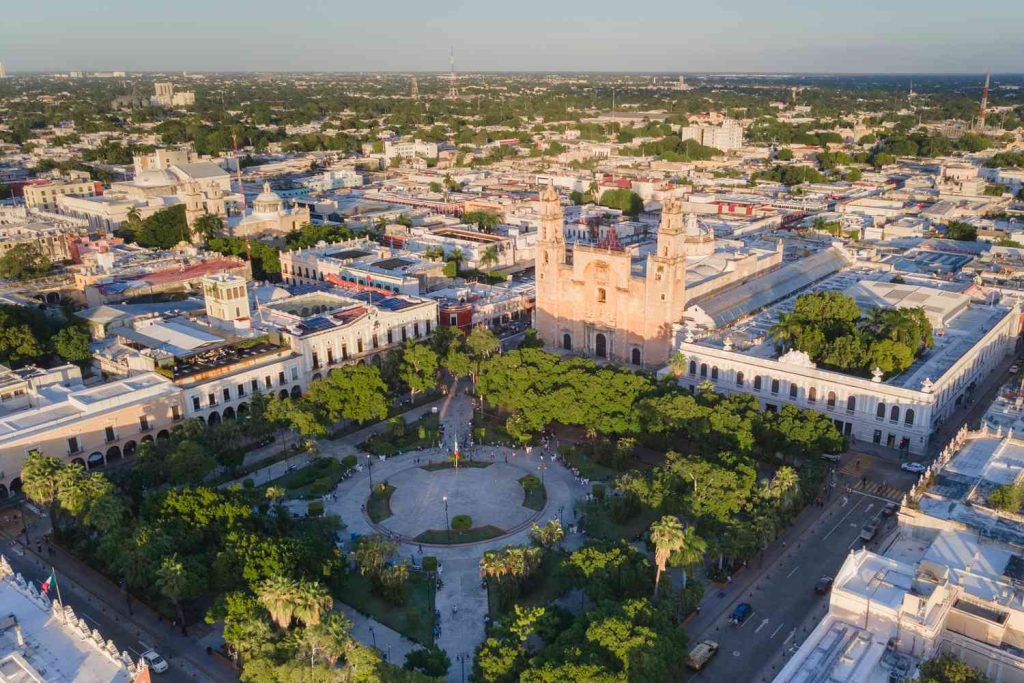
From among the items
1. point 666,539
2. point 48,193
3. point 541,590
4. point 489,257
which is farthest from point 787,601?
point 48,193

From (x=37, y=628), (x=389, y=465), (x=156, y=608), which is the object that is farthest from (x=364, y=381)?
(x=37, y=628)

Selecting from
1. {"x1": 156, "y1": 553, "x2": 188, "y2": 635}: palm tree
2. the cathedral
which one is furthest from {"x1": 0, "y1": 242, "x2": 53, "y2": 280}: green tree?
{"x1": 156, "y1": 553, "x2": 188, "y2": 635}: palm tree

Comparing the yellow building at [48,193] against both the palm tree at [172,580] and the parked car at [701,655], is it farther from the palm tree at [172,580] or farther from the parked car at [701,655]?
the parked car at [701,655]

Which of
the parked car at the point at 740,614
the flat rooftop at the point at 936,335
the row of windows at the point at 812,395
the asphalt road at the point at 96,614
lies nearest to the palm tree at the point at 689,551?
the parked car at the point at 740,614

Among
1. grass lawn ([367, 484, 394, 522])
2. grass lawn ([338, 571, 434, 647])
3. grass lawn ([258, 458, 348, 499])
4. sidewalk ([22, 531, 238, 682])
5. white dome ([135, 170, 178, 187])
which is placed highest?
white dome ([135, 170, 178, 187])

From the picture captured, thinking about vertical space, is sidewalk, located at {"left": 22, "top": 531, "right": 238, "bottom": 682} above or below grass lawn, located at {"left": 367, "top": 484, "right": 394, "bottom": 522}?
A: below

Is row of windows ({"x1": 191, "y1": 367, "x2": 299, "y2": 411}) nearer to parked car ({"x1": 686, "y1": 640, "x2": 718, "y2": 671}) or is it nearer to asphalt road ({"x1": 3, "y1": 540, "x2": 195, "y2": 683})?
asphalt road ({"x1": 3, "y1": 540, "x2": 195, "y2": 683})

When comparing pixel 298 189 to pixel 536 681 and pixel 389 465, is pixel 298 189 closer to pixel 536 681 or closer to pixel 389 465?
pixel 389 465
